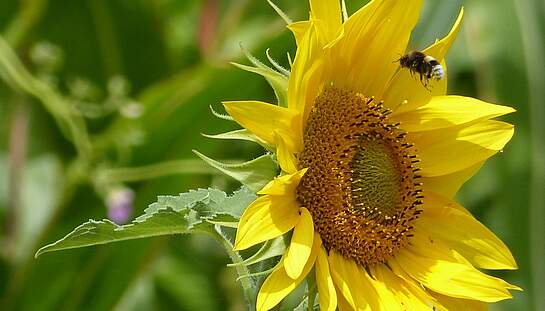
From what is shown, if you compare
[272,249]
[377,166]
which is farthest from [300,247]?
[377,166]

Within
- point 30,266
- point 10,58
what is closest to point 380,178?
point 10,58

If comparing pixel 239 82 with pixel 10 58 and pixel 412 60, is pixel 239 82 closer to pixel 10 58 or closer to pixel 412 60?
pixel 10 58

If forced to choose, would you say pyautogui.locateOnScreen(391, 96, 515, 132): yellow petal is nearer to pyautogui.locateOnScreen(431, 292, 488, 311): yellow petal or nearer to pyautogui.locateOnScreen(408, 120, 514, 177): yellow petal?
pyautogui.locateOnScreen(408, 120, 514, 177): yellow petal

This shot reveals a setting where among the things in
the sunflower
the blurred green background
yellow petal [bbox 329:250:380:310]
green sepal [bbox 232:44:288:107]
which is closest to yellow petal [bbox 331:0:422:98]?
the sunflower

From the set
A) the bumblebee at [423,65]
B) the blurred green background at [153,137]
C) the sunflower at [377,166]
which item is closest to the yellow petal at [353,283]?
the sunflower at [377,166]

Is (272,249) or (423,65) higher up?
(423,65)

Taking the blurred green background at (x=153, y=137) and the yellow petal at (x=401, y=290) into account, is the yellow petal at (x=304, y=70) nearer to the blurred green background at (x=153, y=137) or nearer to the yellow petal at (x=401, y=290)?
the yellow petal at (x=401, y=290)

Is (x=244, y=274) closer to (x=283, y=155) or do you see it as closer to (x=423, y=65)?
(x=283, y=155)
